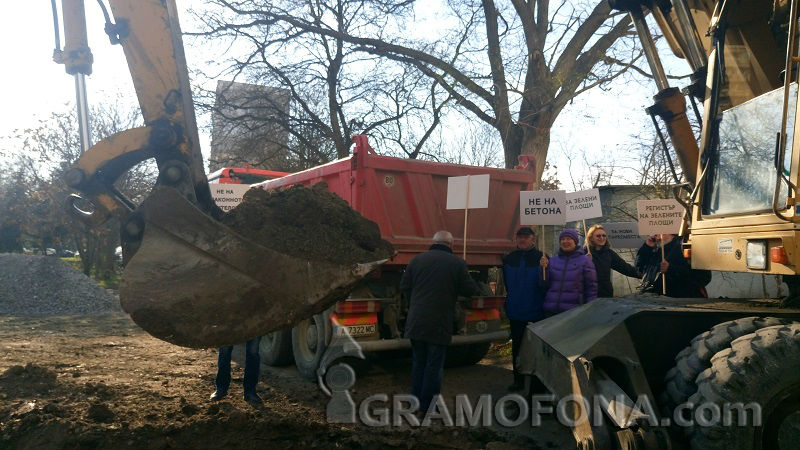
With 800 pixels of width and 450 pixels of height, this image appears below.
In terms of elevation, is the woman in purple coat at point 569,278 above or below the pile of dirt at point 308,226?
below

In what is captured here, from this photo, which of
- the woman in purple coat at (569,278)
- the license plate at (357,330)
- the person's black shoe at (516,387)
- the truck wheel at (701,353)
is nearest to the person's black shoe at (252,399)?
the license plate at (357,330)

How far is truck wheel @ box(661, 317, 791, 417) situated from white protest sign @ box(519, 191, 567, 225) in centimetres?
397

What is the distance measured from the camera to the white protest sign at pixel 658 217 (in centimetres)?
712

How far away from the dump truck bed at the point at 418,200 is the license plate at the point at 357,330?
763 mm

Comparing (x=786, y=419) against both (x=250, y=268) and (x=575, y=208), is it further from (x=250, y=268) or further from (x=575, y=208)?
(x=575, y=208)

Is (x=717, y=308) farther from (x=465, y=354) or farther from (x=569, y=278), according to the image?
(x=465, y=354)

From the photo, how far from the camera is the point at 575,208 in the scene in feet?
27.0

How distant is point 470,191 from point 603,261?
1.65 m

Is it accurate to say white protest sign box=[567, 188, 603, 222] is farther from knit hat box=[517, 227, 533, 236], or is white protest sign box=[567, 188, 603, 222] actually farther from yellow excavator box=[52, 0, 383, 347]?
yellow excavator box=[52, 0, 383, 347]

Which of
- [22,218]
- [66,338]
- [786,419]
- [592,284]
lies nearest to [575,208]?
[592,284]

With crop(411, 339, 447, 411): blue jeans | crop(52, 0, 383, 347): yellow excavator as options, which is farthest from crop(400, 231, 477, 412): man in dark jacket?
crop(52, 0, 383, 347): yellow excavator

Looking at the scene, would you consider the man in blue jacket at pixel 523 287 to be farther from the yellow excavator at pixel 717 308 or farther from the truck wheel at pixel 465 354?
the yellow excavator at pixel 717 308

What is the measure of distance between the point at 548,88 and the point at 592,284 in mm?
6943

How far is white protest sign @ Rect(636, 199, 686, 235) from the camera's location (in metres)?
7.12
